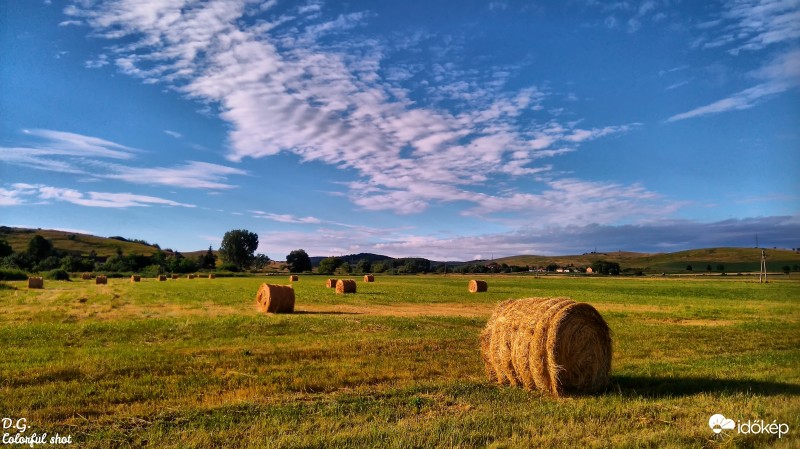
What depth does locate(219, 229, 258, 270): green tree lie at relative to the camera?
168 meters

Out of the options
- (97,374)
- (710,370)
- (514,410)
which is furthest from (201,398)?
(710,370)

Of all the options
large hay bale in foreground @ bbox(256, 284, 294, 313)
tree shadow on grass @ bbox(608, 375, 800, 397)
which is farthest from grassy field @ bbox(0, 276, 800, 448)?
large hay bale in foreground @ bbox(256, 284, 294, 313)

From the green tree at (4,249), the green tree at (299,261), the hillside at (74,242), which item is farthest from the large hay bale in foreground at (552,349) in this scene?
the green tree at (299,261)

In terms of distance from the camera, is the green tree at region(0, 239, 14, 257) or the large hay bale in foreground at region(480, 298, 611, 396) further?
the green tree at region(0, 239, 14, 257)

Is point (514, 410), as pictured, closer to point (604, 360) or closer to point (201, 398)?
point (604, 360)

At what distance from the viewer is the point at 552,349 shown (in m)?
8.96

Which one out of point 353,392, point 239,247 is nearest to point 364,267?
point 239,247

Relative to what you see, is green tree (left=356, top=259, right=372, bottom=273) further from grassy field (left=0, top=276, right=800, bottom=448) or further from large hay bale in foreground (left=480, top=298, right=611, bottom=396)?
large hay bale in foreground (left=480, top=298, right=611, bottom=396)

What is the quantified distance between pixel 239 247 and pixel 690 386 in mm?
171195

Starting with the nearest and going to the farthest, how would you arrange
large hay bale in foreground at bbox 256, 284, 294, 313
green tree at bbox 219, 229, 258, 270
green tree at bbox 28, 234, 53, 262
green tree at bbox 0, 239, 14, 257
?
large hay bale in foreground at bbox 256, 284, 294, 313 → green tree at bbox 0, 239, 14, 257 → green tree at bbox 28, 234, 53, 262 → green tree at bbox 219, 229, 258, 270

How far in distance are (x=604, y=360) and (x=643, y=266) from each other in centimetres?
17536

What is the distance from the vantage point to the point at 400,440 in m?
5.91

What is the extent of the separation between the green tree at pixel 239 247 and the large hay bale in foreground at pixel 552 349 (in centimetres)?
16650

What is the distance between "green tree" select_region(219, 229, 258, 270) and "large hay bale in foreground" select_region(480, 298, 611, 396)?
167 metres
